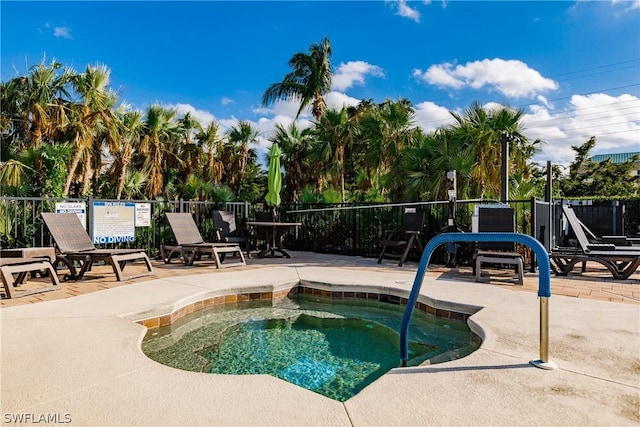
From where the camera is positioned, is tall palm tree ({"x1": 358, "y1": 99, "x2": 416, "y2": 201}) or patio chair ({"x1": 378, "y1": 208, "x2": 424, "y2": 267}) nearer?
patio chair ({"x1": 378, "y1": 208, "x2": 424, "y2": 267})

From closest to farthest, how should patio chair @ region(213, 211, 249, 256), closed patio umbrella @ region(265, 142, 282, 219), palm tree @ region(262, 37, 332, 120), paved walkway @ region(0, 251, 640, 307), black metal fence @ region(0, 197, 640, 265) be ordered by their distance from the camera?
paved walkway @ region(0, 251, 640, 307) → black metal fence @ region(0, 197, 640, 265) → patio chair @ region(213, 211, 249, 256) → closed patio umbrella @ region(265, 142, 282, 219) → palm tree @ region(262, 37, 332, 120)

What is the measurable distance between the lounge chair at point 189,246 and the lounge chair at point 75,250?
1.13 m

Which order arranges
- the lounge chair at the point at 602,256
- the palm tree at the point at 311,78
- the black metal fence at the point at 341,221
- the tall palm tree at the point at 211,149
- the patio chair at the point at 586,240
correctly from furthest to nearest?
1. the palm tree at the point at 311,78
2. the tall palm tree at the point at 211,149
3. the black metal fence at the point at 341,221
4. the patio chair at the point at 586,240
5. the lounge chair at the point at 602,256

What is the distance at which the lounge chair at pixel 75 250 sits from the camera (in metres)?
5.18

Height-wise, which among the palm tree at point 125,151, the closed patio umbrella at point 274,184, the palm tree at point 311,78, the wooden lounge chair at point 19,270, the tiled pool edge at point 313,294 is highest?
the palm tree at point 311,78

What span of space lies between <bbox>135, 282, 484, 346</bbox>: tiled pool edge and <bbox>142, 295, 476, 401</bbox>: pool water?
9 cm

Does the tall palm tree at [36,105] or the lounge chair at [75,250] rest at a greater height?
the tall palm tree at [36,105]

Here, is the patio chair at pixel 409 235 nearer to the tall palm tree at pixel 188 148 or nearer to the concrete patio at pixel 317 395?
the concrete patio at pixel 317 395

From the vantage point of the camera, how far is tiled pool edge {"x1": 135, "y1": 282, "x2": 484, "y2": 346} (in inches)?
146

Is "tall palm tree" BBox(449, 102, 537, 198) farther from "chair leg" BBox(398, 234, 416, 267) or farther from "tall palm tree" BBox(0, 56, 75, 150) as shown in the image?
"tall palm tree" BBox(0, 56, 75, 150)

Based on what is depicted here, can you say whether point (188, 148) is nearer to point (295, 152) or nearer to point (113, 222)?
point (295, 152)

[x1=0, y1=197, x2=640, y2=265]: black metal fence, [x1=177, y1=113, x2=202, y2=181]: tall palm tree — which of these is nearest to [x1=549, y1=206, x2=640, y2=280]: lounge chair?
[x1=0, y1=197, x2=640, y2=265]: black metal fence

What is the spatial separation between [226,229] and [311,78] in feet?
40.4

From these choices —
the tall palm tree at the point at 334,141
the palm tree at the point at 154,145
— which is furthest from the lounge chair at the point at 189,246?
the palm tree at the point at 154,145
